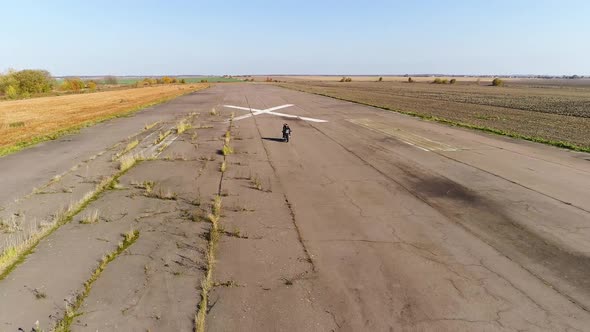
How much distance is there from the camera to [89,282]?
5.19m

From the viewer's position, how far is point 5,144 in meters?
17.0

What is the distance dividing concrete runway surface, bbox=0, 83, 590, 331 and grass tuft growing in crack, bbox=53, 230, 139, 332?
0.06 metres

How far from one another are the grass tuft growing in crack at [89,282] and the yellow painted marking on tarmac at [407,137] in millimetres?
13093

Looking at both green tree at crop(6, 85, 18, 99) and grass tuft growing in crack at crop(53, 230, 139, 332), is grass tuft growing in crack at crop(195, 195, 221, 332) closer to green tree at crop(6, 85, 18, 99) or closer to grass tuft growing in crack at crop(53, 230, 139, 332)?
grass tuft growing in crack at crop(53, 230, 139, 332)

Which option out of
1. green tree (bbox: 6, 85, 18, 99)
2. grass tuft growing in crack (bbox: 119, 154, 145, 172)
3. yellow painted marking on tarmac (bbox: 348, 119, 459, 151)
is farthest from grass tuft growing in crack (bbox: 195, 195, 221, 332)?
green tree (bbox: 6, 85, 18, 99)

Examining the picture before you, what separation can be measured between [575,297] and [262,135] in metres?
15.5

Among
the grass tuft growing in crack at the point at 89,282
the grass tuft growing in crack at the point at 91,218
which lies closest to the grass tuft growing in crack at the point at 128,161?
the grass tuft growing in crack at the point at 91,218

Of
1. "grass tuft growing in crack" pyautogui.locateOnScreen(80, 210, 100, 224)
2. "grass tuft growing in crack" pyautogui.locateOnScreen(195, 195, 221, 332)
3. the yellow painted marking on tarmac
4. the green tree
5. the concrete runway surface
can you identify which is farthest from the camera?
the green tree

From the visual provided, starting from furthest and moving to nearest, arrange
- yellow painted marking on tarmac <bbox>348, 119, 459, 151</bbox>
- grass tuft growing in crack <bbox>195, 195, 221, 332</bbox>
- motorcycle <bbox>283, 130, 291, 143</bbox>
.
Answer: motorcycle <bbox>283, 130, 291, 143</bbox> < yellow painted marking on tarmac <bbox>348, 119, 459, 151</bbox> < grass tuft growing in crack <bbox>195, 195, 221, 332</bbox>

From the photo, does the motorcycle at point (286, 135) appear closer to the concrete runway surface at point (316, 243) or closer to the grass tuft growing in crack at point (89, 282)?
the concrete runway surface at point (316, 243)

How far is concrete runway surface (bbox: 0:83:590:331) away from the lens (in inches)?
181

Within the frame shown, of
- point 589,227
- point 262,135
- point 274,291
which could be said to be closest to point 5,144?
point 262,135

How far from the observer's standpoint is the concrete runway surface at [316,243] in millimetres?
4594

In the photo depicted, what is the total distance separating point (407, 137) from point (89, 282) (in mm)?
16534
